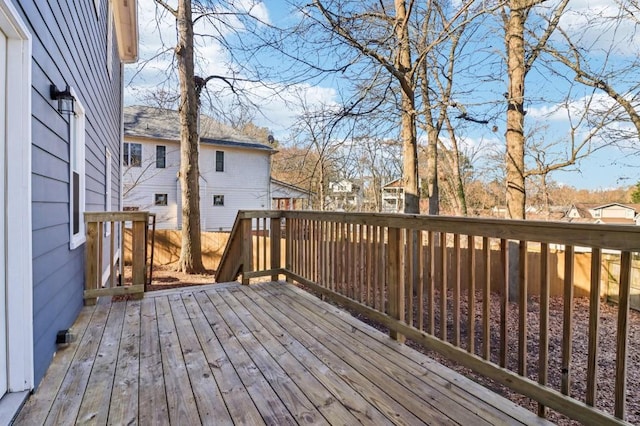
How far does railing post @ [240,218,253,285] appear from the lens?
4355 mm

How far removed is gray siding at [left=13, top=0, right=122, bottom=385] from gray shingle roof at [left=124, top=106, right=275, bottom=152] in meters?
12.4

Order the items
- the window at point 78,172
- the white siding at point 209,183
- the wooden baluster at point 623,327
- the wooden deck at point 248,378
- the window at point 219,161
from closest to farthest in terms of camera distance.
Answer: the wooden baluster at point 623,327, the wooden deck at point 248,378, the window at point 78,172, the white siding at point 209,183, the window at point 219,161

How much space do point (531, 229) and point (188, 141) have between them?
26.1 ft

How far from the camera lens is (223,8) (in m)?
8.83

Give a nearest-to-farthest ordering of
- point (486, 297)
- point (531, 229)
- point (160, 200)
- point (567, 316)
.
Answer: point (567, 316)
point (531, 229)
point (486, 297)
point (160, 200)

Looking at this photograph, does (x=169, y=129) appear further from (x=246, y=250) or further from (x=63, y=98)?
(x=63, y=98)

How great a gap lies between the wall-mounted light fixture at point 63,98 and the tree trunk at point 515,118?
6733 millimetres

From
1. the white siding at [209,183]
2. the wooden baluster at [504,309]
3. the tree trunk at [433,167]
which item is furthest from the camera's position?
the white siding at [209,183]

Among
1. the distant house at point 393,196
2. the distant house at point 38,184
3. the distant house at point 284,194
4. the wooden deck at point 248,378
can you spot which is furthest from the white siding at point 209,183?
the wooden deck at point 248,378

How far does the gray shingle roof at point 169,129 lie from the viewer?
15547 millimetres

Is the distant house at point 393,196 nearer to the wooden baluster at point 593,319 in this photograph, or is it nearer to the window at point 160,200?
the window at point 160,200

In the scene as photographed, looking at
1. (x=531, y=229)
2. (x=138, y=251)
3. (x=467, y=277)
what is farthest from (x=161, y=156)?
(x=531, y=229)

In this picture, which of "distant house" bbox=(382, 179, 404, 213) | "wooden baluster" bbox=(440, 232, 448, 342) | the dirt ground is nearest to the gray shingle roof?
"distant house" bbox=(382, 179, 404, 213)

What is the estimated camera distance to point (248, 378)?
6.63 feet
